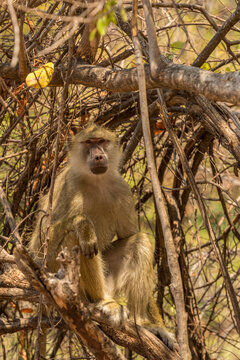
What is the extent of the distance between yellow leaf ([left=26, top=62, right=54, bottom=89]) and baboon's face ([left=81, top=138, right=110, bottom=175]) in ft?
3.04

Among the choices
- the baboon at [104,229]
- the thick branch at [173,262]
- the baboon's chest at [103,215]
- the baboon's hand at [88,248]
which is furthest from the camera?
the baboon's chest at [103,215]

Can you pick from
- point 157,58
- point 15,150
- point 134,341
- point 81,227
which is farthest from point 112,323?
point 15,150

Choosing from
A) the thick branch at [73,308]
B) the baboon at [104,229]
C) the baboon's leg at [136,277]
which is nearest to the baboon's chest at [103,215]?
the baboon at [104,229]

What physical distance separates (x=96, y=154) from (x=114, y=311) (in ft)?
4.54

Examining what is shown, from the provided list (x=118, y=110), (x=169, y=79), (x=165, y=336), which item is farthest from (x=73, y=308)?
(x=118, y=110)

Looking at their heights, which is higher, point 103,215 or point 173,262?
point 103,215

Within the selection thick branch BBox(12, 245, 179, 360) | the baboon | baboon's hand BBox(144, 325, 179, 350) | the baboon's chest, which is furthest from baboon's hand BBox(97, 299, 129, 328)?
the baboon's chest

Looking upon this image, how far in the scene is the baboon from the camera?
438 cm

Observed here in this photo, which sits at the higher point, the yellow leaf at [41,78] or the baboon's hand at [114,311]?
the yellow leaf at [41,78]

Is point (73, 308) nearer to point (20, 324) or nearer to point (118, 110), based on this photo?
point (20, 324)

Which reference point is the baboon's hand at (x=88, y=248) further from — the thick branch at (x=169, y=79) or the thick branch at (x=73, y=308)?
the thick branch at (x=169, y=79)

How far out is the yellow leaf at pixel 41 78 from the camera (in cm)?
394

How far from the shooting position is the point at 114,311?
4.29m

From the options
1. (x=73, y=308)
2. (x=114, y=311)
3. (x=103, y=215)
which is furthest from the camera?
(x=103, y=215)
